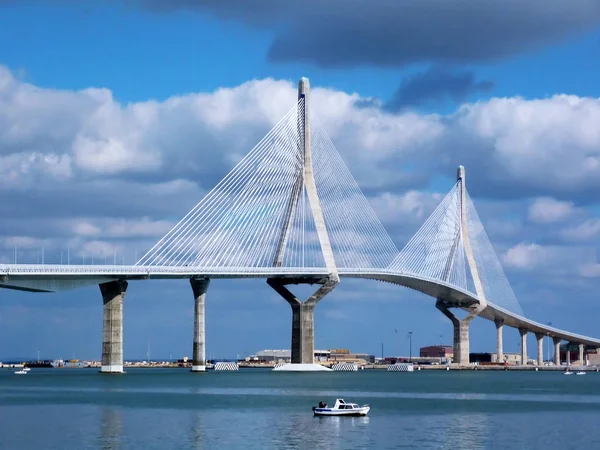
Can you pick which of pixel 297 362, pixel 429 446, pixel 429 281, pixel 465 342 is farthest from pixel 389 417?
pixel 465 342

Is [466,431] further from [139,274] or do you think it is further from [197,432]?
[139,274]

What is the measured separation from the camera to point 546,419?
213ft

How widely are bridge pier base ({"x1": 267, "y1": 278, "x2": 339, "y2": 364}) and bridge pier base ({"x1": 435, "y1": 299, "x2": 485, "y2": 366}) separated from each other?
4215 centimetres

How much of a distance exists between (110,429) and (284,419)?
9924 millimetres

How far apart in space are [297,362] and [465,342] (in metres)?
51.8

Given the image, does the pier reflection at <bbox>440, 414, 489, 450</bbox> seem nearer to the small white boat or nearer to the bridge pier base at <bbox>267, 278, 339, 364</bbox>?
the small white boat

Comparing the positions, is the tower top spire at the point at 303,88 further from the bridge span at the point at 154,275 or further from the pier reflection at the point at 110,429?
the pier reflection at the point at 110,429

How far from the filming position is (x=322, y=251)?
12362 centimetres

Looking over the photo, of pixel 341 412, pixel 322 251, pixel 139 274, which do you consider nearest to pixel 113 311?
pixel 139 274

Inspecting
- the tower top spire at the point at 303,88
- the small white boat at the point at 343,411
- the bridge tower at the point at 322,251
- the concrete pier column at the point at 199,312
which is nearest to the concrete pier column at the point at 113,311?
the concrete pier column at the point at 199,312

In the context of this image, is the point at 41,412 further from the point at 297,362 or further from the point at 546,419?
the point at 297,362

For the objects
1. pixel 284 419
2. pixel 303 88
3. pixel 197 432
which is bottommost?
pixel 197 432

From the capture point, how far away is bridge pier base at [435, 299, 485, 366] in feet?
565

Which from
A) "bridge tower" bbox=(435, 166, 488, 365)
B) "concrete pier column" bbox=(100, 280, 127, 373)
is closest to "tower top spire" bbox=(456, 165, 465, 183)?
"bridge tower" bbox=(435, 166, 488, 365)
